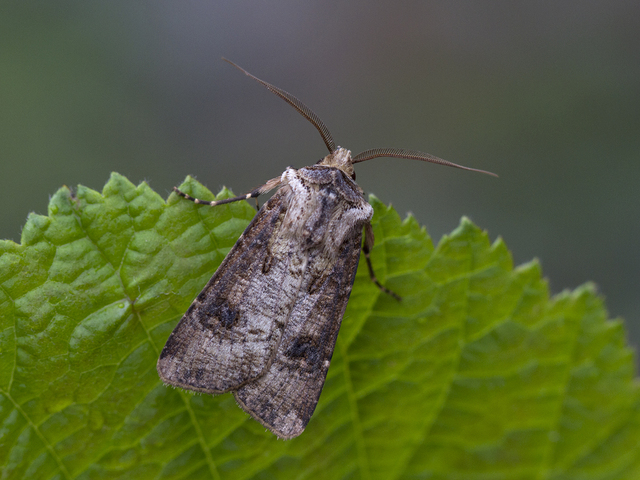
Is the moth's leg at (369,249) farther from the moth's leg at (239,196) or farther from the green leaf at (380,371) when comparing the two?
the moth's leg at (239,196)

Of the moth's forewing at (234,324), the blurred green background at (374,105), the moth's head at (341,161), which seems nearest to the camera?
the moth's forewing at (234,324)

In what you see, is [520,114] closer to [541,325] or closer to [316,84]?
[316,84]

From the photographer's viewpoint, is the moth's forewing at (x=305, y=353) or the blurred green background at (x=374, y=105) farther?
the blurred green background at (x=374, y=105)

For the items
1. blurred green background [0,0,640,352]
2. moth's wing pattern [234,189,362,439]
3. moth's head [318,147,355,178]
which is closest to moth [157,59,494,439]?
moth's wing pattern [234,189,362,439]

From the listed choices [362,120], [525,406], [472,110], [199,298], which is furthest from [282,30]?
[525,406]

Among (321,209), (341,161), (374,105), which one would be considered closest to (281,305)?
(321,209)

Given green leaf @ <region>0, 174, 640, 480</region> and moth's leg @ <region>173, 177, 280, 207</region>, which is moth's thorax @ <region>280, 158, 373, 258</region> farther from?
green leaf @ <region>0, 174, 640, 480</region>

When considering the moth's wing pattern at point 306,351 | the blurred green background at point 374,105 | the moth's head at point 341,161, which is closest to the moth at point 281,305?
the moth's wing pattern at point 306,351

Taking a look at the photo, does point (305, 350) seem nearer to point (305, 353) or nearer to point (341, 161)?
point (305, 353)
